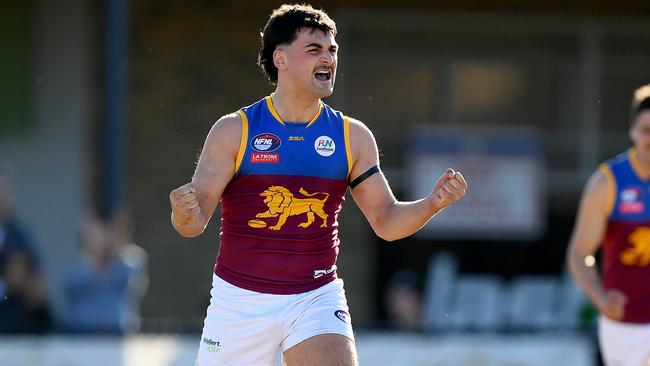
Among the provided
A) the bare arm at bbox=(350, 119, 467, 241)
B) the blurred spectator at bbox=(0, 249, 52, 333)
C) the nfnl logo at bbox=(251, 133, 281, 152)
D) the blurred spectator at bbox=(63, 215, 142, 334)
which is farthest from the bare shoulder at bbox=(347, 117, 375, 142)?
A: the blurred spectator at bbox=(0, 249, 52, 333)

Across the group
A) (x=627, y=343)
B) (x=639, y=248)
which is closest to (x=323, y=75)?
(x=639, y=248)

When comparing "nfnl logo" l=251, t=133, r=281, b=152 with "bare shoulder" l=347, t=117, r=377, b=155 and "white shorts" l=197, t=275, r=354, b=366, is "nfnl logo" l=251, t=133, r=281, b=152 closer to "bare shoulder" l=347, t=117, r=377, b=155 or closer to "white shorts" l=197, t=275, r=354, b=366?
"bare shoulder" l=347, t=117, r=377, b=155

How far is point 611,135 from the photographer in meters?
14.3

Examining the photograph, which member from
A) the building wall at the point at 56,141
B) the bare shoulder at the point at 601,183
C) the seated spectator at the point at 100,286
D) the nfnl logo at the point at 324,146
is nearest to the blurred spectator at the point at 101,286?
the seated spectator at the point at 100,286

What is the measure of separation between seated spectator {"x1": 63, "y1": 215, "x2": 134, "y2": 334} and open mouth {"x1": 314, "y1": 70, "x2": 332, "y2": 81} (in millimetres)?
4905

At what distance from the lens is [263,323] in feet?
18.1

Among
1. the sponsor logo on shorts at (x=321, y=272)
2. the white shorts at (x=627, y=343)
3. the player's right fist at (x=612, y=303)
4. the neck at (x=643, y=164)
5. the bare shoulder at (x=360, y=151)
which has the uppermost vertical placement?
the bare shoulder at (x=360, y=151)

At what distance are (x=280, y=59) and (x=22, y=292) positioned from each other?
560cm

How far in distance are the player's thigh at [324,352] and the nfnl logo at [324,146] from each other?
78 cm

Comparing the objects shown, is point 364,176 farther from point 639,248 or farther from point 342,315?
point 639,248

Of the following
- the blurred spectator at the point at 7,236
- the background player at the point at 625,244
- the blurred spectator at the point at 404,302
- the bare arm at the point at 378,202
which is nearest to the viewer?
the bare arm at the point at 378,202

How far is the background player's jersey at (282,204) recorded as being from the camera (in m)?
5.55

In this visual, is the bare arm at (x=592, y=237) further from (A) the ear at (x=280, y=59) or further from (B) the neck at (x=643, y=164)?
(A) the ear at (x=280, y=59)

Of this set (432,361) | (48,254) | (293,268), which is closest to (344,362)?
(293,268)
